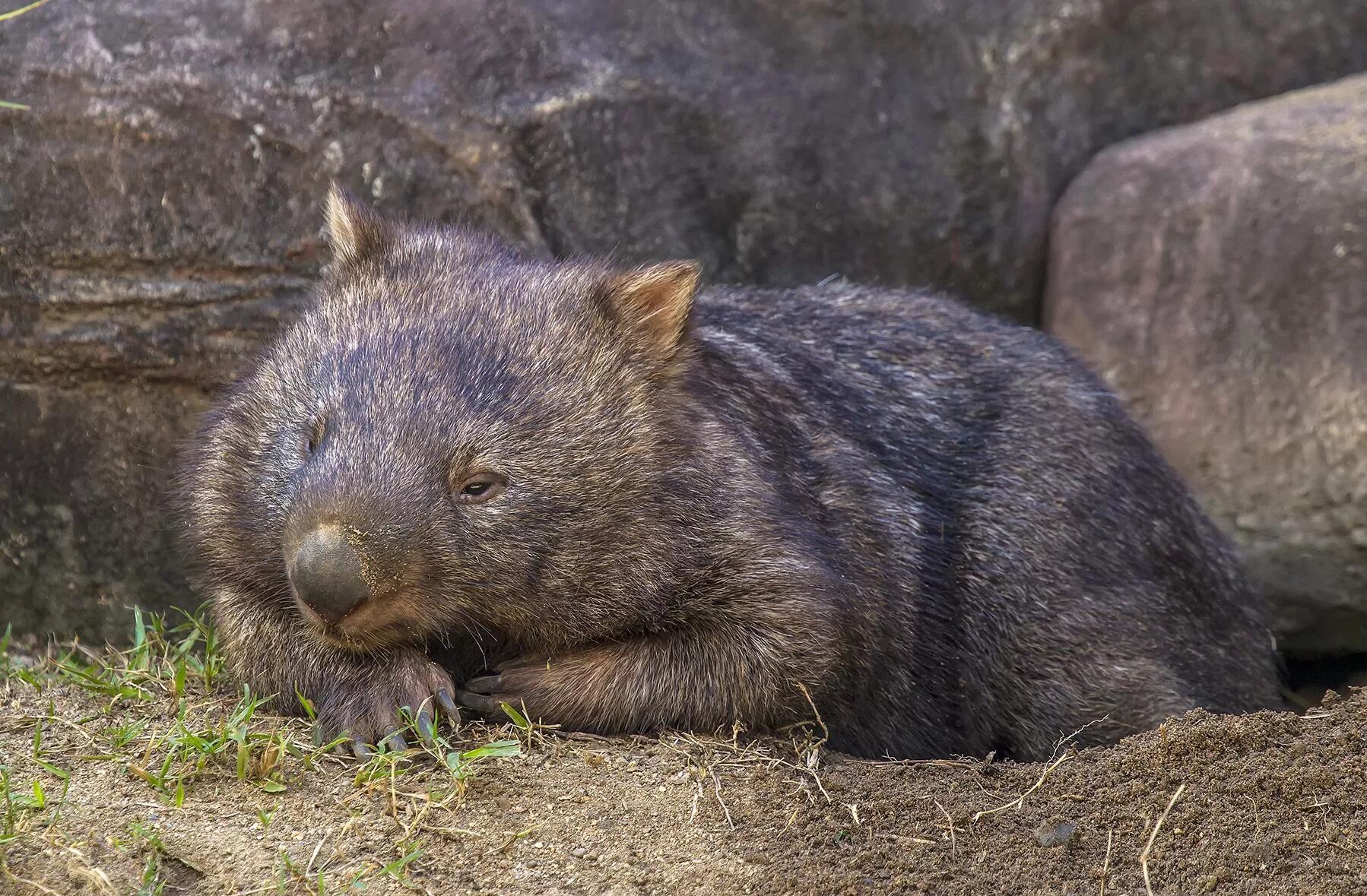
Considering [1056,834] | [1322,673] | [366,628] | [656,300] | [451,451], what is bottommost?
[1322,673]

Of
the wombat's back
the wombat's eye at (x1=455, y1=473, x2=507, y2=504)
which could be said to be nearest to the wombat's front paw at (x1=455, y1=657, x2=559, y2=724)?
the wombat's eye at (x1=455, y1=473, x2=507, y2=504)

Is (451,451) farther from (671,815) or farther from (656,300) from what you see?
(671,815)

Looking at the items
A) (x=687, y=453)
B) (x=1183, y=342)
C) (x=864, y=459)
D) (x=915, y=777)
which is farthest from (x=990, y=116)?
(x=915, y=777)

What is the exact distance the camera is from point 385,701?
448cm

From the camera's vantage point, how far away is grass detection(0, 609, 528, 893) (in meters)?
3.90

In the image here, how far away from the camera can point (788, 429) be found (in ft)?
17.3

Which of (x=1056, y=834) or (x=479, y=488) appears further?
(x=479, y=488)

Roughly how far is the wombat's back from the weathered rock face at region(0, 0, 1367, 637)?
99cm

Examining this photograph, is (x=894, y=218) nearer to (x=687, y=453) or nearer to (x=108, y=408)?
(x=687, y=453)

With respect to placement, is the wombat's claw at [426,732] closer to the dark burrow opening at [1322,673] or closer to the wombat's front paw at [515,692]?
the wombat's front paw at [515,692]

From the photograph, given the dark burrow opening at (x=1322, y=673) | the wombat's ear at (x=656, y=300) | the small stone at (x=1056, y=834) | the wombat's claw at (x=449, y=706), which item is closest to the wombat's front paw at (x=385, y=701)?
the wombat's claw at (x=449, y=706)

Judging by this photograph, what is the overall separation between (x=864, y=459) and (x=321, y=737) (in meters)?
2.16

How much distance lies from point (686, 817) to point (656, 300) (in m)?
1.68

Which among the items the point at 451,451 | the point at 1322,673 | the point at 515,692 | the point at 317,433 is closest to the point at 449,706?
the point at 515,692
